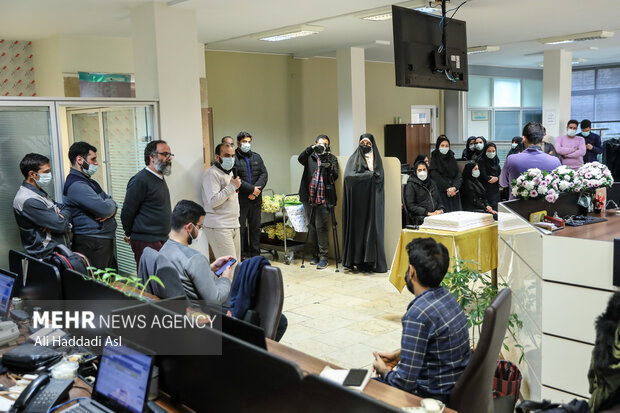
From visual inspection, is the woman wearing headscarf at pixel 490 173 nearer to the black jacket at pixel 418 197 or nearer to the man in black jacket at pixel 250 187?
the black jacket at pixel 418 197

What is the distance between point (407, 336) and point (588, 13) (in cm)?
629

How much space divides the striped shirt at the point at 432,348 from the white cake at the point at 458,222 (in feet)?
8.01

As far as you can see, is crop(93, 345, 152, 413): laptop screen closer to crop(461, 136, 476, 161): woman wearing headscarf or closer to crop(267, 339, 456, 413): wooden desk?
crop(267, 339, 456, 413): wooden desk

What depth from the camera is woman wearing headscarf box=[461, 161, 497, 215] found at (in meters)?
8.01

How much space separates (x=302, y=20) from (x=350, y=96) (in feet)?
8.89

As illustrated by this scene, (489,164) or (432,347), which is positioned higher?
(489,164)

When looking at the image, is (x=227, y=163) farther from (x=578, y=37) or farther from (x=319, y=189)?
(x=578, y=37)

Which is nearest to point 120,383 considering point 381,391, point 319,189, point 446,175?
point 381,391

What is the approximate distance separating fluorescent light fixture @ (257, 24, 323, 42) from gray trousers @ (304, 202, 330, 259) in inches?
83.3

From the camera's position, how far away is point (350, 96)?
9.59 meters

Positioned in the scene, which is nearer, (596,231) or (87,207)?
(596,231)

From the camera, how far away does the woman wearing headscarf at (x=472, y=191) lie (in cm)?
801

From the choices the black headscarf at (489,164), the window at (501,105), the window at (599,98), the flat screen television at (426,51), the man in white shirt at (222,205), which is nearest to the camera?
the flat screen television at (426,51)

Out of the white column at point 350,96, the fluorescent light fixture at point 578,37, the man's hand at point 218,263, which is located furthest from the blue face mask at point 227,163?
the fluorescent light fixture at point 578,37
